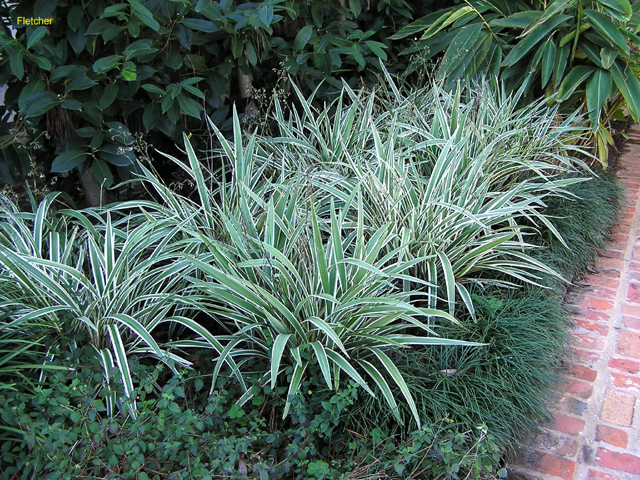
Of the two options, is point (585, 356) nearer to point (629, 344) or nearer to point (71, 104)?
point (629, 344)

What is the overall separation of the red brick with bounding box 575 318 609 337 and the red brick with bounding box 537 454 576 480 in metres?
0.81

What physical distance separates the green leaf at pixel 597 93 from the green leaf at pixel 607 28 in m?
0.21

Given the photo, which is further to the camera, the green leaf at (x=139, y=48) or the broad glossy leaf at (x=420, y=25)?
the broad glossy leaf at (x=420, y=25)

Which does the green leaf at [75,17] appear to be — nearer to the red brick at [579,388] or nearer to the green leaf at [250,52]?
the green leaf at [250,52]

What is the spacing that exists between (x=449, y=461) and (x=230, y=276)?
2.64 ft

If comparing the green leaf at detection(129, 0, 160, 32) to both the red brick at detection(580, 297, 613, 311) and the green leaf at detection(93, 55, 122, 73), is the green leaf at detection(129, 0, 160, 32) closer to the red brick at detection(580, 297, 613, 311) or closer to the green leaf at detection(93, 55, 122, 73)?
the green leaf at detection(93, 55, 122, 73)

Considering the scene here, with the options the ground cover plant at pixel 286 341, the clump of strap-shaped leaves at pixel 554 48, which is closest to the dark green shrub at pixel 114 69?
the ground cover plant at pixel 286 341

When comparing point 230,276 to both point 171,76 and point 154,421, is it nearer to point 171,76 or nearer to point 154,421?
point 154,421

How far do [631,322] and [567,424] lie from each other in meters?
0.83

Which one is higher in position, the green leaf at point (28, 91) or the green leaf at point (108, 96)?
the green leaf at point (28, 91)

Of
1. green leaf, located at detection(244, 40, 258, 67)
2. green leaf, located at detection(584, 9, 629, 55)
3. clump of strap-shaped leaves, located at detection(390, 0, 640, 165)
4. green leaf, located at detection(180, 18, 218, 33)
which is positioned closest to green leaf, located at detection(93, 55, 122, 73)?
green leaf, located at detection(180, 18, 218, 33)

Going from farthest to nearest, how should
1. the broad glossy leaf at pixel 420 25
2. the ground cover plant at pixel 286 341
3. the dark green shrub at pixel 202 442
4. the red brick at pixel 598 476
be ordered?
the broad glossy leaf at pixel 420 25
the red brick at pixel 598 476
the ground cover plant at pixel 286 341
the dark green shrub at pixel 202 442

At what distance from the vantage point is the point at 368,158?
9.55 feet

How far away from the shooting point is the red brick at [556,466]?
1.80 metres
